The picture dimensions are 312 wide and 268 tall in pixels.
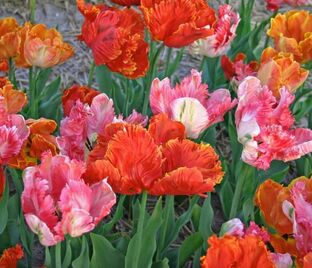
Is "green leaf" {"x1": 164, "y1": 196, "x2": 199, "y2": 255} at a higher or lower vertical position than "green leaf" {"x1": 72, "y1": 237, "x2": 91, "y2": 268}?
lower

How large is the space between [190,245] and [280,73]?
41 centimetres

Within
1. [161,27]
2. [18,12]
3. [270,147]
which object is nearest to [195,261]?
[270,147]

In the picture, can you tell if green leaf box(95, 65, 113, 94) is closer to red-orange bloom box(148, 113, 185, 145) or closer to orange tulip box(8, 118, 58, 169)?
orange tulip box(8, 118, 58, 169)

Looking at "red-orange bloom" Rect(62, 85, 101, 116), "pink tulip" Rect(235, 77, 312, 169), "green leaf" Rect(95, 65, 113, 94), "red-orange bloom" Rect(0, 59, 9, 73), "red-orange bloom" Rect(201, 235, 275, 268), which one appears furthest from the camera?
"green leaf" Rect(95, 65, 113, 94)

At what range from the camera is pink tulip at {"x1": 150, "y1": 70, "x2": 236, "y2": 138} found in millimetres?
1194

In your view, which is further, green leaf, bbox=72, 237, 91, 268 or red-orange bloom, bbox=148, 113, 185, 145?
green leaf, bbox=72, 237, 91, 268

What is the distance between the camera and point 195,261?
145 cm

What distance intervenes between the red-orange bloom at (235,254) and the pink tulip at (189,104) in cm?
31

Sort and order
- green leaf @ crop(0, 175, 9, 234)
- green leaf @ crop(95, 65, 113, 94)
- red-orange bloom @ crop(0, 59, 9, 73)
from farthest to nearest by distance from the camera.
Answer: green leaf @ crop(95, 65, 113, 94) → red-orange bloom @ crop(0, 59, 9, 73) → green leaf @ crop(0, 175, 9, 234)

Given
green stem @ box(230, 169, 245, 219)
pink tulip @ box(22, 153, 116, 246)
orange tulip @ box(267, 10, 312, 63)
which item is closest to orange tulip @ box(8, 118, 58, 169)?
pink tulip @ box(22, 153, 116, 246)

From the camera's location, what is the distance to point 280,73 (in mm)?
1493

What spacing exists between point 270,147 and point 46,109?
79 centimetres

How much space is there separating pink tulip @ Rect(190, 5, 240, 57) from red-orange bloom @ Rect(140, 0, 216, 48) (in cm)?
22

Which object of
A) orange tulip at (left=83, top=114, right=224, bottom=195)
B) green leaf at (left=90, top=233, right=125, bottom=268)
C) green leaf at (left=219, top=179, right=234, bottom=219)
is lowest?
green leaf at (left=219, top=179, right=234, bottom=219)
